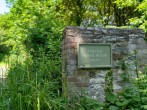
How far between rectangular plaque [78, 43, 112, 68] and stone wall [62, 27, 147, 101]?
8 cm

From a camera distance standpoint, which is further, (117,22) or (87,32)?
(117,22)

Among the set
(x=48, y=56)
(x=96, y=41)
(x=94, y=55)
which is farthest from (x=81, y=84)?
(x=48, y=56)

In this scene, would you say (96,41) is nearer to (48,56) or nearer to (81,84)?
(81,84)

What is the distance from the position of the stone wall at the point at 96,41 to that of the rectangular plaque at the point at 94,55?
0.08 meters

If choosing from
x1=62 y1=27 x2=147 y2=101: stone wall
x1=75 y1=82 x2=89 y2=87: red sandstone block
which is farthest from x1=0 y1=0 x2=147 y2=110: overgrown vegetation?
x1=75 y1=82 x2=89 y2=87: red sandstone block

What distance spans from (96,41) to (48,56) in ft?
8.34

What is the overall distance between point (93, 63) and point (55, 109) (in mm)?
1970

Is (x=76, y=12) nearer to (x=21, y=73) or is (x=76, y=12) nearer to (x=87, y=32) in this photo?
(x=87, y=32)

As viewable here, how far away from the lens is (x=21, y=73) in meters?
4.05

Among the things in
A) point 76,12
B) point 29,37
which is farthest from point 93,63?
point 76,12

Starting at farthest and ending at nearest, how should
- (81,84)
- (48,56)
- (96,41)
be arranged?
(48,56) < (96,41) < (81,84)

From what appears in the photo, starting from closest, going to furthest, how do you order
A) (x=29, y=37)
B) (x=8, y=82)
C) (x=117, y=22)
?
1. (x=8, y=82)
2. (x=29, y=37)
3. (x=117, y=22)

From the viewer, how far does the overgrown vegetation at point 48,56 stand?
3.66 meters

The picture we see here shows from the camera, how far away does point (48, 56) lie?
780 centimetres
